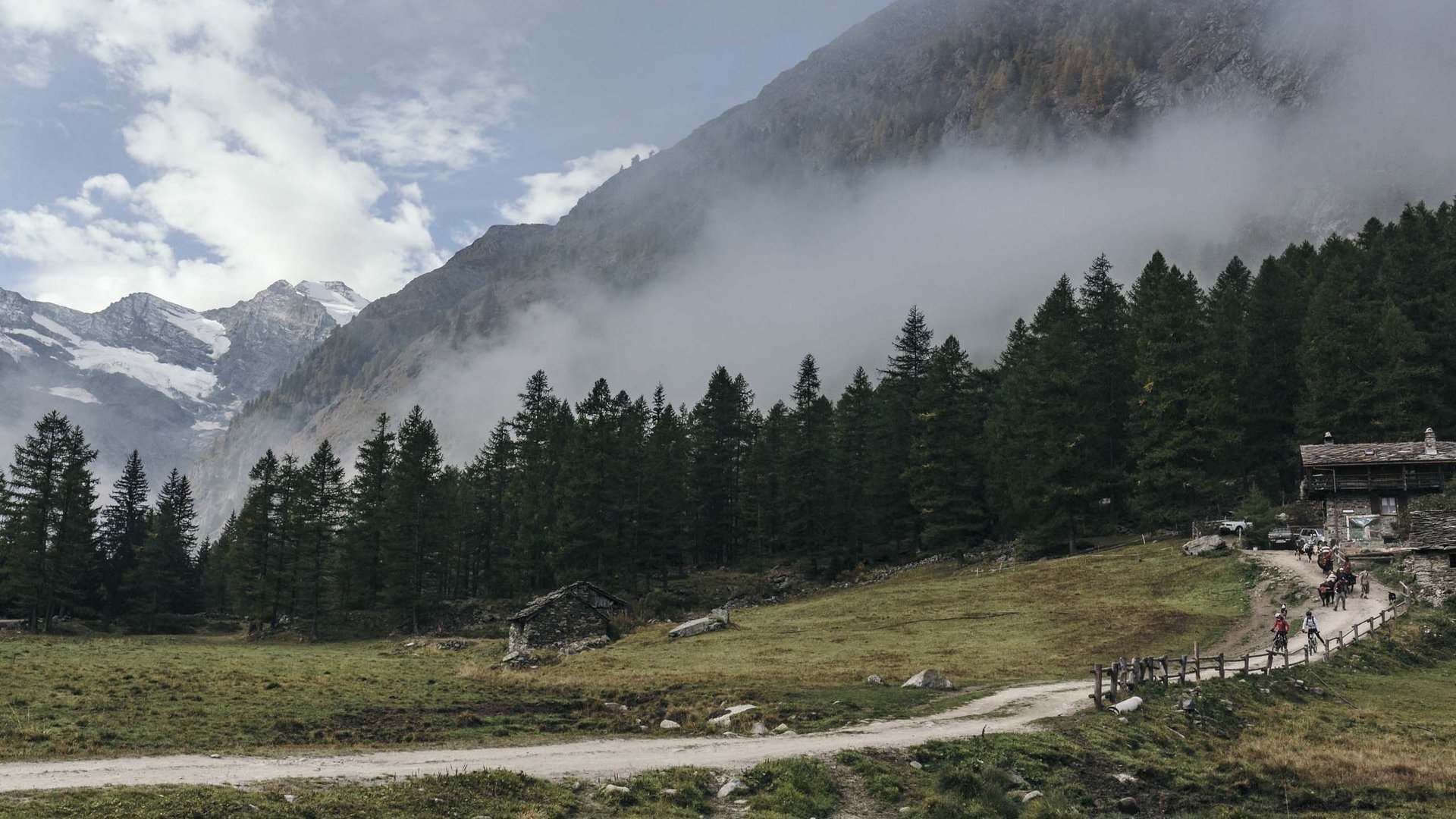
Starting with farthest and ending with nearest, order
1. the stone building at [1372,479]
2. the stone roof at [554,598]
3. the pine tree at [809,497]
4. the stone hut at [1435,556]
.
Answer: the pine tree at [809,497] → the stone building at [1372,479] → the stone roof at [554,598] → the stone hut at [1435,556]

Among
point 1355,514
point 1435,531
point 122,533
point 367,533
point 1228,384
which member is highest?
point 1228,384

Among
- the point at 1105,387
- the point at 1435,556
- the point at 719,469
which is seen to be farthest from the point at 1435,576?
the point at 719,469

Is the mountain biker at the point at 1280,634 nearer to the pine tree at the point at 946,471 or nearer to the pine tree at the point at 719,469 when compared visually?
the pine tree at the point at 946,471

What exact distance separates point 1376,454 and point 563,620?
48.6m

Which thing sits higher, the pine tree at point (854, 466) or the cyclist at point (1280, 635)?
the pine tree at point (854, 466)

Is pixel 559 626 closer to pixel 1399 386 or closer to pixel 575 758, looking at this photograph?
pixel 575 758

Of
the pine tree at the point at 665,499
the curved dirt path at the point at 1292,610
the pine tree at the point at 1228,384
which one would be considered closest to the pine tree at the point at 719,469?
the pine tree at the point at 665,499

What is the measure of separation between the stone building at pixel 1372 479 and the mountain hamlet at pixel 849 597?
0.21 m

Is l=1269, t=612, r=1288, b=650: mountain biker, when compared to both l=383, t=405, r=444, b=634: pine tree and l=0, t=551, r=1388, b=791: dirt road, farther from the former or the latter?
l=383, t=405, r=444, b=634: pine tree

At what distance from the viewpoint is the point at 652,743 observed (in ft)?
73.1

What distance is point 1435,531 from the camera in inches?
1609

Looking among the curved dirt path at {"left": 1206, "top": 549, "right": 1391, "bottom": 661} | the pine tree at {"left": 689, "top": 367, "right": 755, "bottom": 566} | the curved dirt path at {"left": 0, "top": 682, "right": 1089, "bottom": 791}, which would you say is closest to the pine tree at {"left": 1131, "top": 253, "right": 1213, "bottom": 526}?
the curved dirt path at {"left": 1206, "top": 549, "right": 1391, "bottom": 661}

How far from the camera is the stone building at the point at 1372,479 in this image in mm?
51469

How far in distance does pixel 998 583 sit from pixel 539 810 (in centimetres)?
4417
